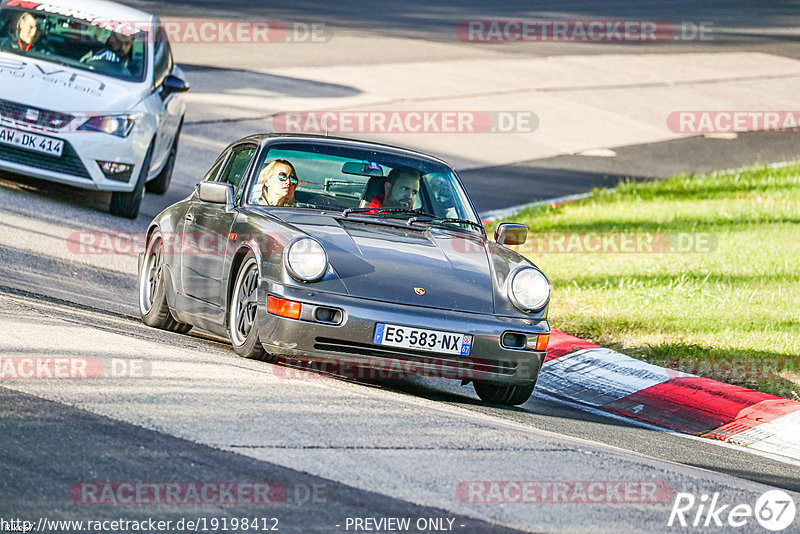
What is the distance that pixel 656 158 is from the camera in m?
19.8

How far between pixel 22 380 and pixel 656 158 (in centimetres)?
1505

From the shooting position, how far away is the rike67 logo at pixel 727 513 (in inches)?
204

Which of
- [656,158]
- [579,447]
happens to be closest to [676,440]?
[579,447]

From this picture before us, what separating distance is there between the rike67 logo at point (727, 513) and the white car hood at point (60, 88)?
8.27m

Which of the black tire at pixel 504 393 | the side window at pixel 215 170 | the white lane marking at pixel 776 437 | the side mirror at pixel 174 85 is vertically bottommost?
the white lane marking at pixel 776 437

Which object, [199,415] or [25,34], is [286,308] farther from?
[25,34]

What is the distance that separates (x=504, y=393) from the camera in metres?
7.62

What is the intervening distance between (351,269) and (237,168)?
1974 mm

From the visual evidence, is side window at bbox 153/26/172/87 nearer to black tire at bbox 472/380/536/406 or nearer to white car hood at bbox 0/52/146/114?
white car hood at bbox 0/52/146/114

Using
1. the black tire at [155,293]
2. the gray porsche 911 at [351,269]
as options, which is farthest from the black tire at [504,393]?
the black tire at [155,293]

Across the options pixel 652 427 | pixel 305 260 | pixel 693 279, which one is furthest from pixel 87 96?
pixel 652 427

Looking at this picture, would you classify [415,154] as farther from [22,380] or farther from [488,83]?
[488,83]

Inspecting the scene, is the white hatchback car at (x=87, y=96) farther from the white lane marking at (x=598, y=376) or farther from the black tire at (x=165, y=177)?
the white lane marking at (x=598, y=376)

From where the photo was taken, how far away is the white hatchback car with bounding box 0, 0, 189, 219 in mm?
12031
